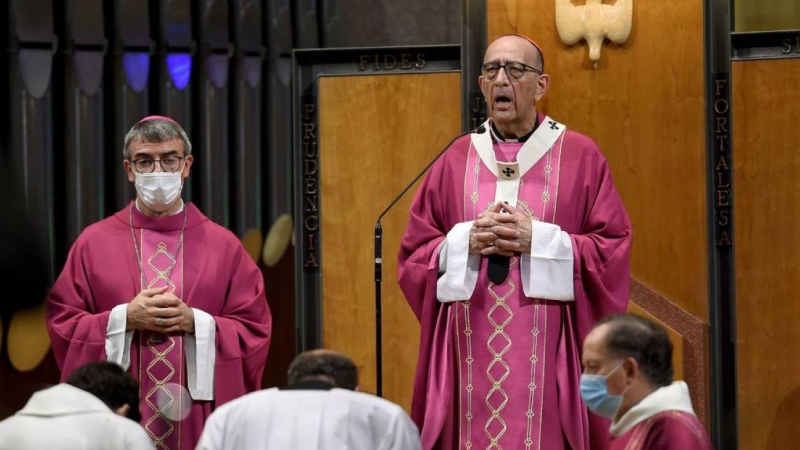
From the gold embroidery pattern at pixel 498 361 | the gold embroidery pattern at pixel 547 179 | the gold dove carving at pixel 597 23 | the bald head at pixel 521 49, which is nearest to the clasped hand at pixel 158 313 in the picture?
the gold embroidery pattern at pixel 498 361

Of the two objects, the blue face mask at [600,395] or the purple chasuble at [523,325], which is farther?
the purple chasuble at [523,325]

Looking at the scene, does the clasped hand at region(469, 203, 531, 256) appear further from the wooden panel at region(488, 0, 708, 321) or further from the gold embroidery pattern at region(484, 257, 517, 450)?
the wooden panel at region(488, 0, 708, 321)

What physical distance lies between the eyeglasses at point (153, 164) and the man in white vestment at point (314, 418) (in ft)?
5.80

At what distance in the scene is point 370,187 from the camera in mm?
7348

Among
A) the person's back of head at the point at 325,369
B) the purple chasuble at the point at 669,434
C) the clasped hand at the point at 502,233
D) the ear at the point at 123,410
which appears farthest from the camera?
the clasped hand at the point at 502,233

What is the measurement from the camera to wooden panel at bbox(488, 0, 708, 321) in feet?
22.9

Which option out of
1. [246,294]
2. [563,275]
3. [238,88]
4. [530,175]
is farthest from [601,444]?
[238,88]

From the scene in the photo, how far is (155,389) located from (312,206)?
196 cm

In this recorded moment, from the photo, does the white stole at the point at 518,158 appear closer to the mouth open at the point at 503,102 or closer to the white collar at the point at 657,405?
the mouth open at the point at 503,102

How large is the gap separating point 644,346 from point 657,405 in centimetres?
18

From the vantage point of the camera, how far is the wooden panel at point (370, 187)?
731 cm

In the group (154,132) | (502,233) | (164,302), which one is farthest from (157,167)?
(502,233)

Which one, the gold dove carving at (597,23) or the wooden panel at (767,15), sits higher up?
the wooden panel at (767,15)

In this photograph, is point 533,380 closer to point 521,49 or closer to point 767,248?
point 521,49
